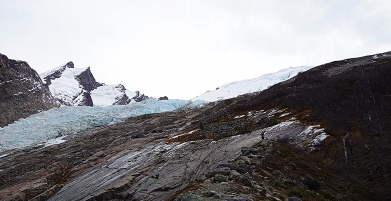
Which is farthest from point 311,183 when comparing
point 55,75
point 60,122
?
point 55,75

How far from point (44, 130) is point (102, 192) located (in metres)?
44.3

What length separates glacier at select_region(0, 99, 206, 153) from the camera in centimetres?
5459

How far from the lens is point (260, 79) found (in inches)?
4476

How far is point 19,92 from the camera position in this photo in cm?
8544

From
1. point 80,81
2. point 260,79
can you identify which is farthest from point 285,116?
point 80,81

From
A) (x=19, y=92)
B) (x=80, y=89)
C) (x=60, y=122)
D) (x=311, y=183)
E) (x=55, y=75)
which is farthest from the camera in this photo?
(x=55, y=75)

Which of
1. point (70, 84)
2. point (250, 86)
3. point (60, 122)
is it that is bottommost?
point (60, 122)

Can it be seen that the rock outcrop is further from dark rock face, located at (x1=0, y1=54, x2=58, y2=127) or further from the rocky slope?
the rocky slope

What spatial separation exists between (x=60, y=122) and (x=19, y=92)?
28380 millimetres

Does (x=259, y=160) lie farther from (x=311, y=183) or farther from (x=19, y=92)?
(x=19, y=92)

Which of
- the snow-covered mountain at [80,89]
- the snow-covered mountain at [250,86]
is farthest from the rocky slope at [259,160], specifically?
the snow-covered mountain at [80,89]

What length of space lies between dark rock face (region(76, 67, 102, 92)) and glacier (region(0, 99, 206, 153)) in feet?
210

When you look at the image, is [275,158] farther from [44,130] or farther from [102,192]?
[44,130]

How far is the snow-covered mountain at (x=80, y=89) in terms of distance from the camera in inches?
4668
